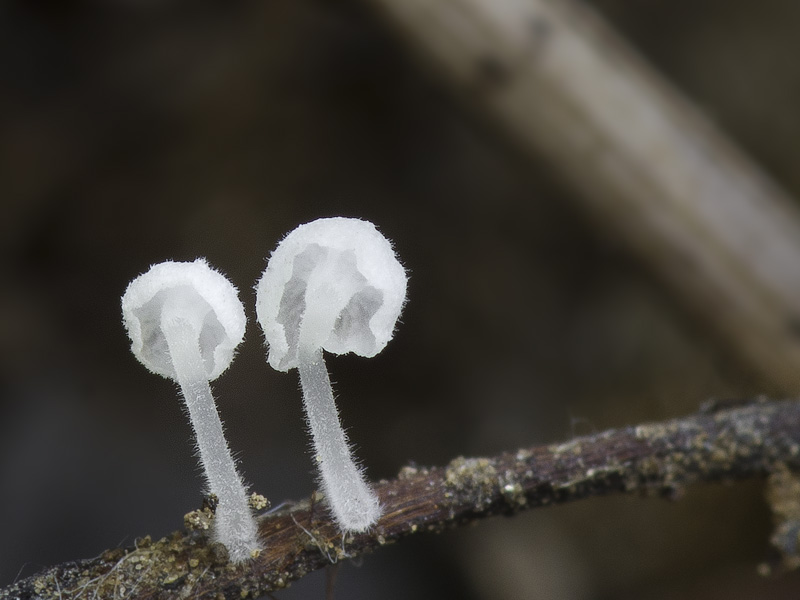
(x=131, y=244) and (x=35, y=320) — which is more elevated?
(x=131, y=244)

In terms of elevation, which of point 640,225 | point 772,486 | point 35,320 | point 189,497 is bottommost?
point 772,486

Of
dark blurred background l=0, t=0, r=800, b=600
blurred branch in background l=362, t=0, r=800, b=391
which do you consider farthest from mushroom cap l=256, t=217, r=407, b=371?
blurred branch in background l=362, t=0, r=800, b=391

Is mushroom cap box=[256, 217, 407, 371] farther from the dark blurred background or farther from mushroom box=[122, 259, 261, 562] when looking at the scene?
the dark blurred background

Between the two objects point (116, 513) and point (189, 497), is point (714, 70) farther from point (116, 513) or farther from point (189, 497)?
point (116, 513)

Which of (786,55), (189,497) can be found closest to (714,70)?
(786,55)

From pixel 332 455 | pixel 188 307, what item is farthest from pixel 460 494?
pixel 188 307

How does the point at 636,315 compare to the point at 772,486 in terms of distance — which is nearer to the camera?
the point at 772,486
